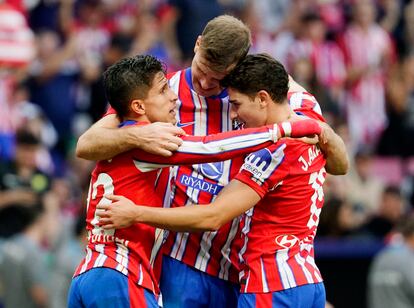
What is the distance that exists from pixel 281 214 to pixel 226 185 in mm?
388

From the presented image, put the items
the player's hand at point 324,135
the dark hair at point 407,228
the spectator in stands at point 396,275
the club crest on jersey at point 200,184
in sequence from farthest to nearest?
the dark hair at point 407,228 → the spectator in stands at point 396,275 → the club crest on jersey at point 200,184 → the player's hand at point 324,135

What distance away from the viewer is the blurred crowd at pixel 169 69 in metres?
11.9

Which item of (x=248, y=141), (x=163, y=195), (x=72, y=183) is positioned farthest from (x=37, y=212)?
(x=248, y=141)

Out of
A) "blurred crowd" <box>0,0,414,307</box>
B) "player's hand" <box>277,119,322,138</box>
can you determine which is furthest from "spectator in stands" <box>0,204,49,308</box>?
"player's hand" <box>277,119,322,138</box>

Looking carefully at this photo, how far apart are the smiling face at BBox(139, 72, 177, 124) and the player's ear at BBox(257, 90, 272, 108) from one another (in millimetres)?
518

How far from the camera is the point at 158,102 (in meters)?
6.74

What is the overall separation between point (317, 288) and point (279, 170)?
0.75 m

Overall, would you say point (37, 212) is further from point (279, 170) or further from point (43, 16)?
point (279, 170)

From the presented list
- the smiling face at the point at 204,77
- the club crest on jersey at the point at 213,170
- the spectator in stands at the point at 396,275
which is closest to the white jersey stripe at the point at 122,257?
the club crest on jersey at the point at 213,170

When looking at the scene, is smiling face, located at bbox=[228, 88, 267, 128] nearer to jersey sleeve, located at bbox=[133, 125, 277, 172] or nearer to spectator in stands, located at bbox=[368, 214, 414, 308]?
jersey sleeve, located at bbox=[133, 125, 277, 172]

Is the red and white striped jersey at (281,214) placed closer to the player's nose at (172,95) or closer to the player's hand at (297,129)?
the player's hand at (297,129)

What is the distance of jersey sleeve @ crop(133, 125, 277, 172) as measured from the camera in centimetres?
649

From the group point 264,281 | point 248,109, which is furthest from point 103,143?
point 264,281

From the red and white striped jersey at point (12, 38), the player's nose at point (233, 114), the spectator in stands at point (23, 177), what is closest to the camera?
the player's nose at point (233, 114)
